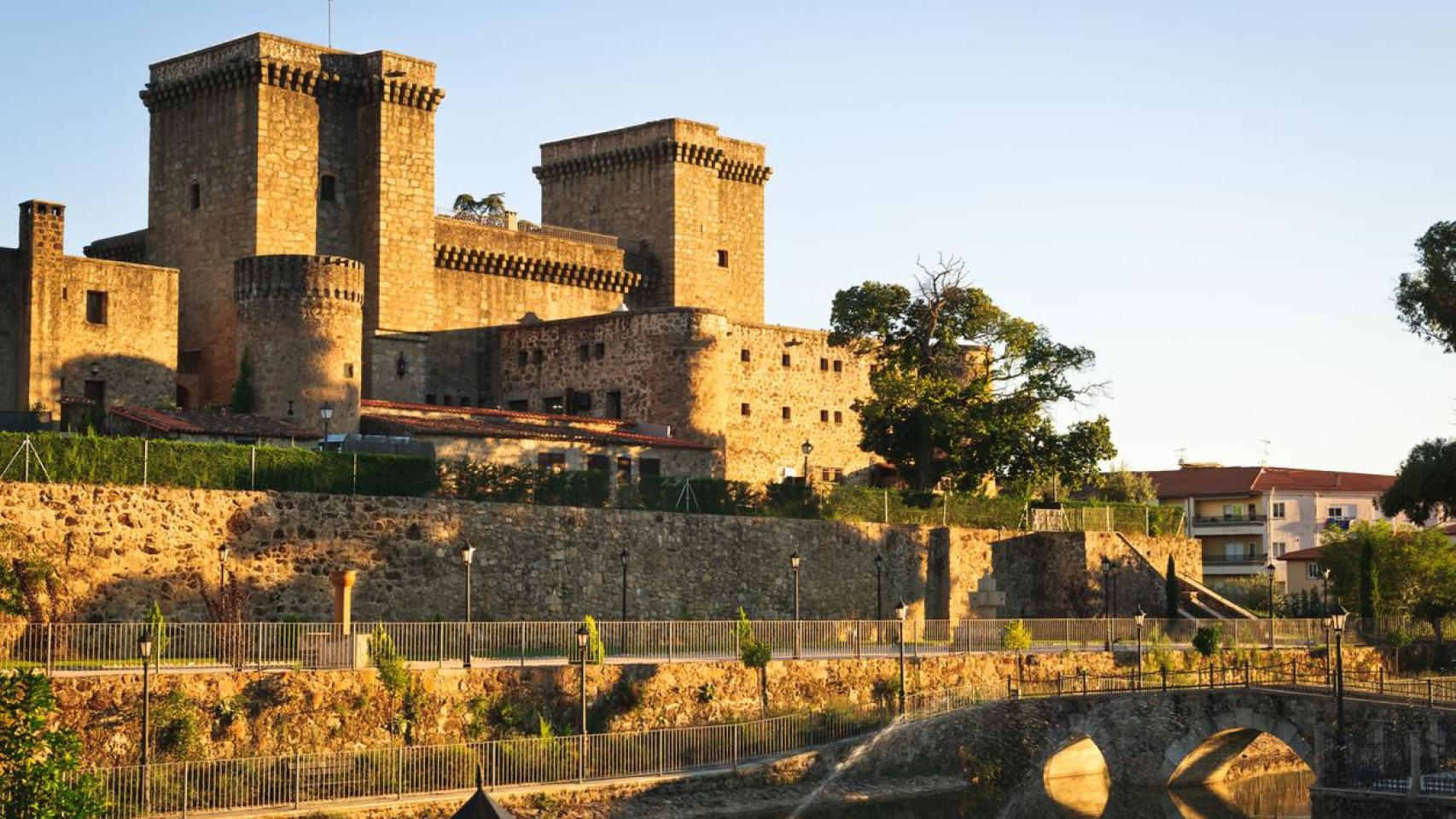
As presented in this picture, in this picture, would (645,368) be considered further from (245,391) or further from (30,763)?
(30,763)

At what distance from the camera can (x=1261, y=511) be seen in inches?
4259

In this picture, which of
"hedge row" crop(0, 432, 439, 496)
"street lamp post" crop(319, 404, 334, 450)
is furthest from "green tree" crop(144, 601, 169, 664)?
"street lamp post" crop(319, 404, 334, 450)

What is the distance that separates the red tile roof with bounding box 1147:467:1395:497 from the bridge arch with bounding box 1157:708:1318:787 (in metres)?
55.0

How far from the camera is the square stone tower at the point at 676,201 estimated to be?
7775 centimetres

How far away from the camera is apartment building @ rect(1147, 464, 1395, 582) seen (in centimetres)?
10806

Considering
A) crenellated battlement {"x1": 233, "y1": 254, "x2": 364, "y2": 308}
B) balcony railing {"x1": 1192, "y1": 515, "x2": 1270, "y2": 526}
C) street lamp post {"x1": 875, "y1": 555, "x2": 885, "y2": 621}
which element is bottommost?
street lamp post {"x1": 875, "y1": 555, "x2": 885, "y2": 621}

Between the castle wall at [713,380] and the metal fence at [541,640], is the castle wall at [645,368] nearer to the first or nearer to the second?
the castle wall at [713,380]

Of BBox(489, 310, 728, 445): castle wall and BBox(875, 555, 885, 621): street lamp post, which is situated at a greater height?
BBox(489, 310, 728, 445): castle wall

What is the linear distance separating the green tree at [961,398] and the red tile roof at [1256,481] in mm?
41740

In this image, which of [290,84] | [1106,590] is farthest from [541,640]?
[1106,590]

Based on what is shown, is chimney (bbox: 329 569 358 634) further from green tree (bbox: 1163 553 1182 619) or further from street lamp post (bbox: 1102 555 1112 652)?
green tree (bbox: 1163 553 1182 619)

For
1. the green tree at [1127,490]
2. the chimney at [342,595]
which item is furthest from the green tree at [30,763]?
the green tree at [1127,490]

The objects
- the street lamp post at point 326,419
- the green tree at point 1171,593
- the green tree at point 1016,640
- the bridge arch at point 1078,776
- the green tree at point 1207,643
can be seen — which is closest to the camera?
the bridge arch at point 1078,776

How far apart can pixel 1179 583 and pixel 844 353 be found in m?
14.0
